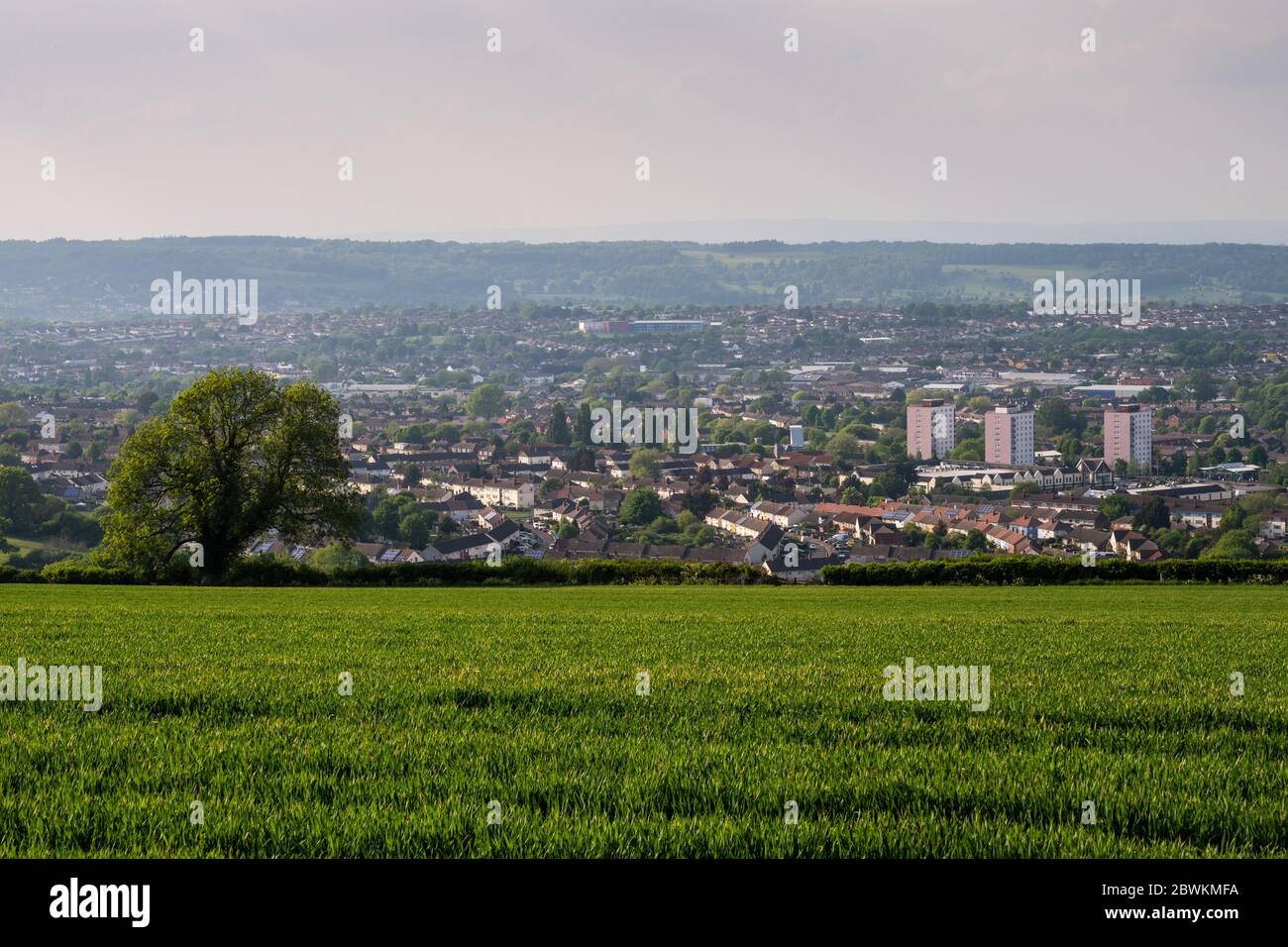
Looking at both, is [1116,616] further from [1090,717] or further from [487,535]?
[487,535]

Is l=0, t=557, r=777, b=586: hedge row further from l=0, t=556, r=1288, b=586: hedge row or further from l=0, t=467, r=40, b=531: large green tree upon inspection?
l=0, t=467, r=40, b=531: large green tree

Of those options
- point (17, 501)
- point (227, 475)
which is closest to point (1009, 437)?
point (17, 501)

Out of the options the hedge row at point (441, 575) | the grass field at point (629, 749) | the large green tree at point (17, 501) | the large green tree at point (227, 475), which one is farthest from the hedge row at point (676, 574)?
the large green tree at point (17, 501)


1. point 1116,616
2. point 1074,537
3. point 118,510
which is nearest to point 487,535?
point 1074,537

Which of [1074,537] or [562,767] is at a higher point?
[562,767]

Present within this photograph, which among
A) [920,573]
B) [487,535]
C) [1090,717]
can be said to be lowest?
[487,535]

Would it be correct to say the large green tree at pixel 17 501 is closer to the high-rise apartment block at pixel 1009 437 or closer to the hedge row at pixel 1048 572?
the hedge row at pixel 1048 572
